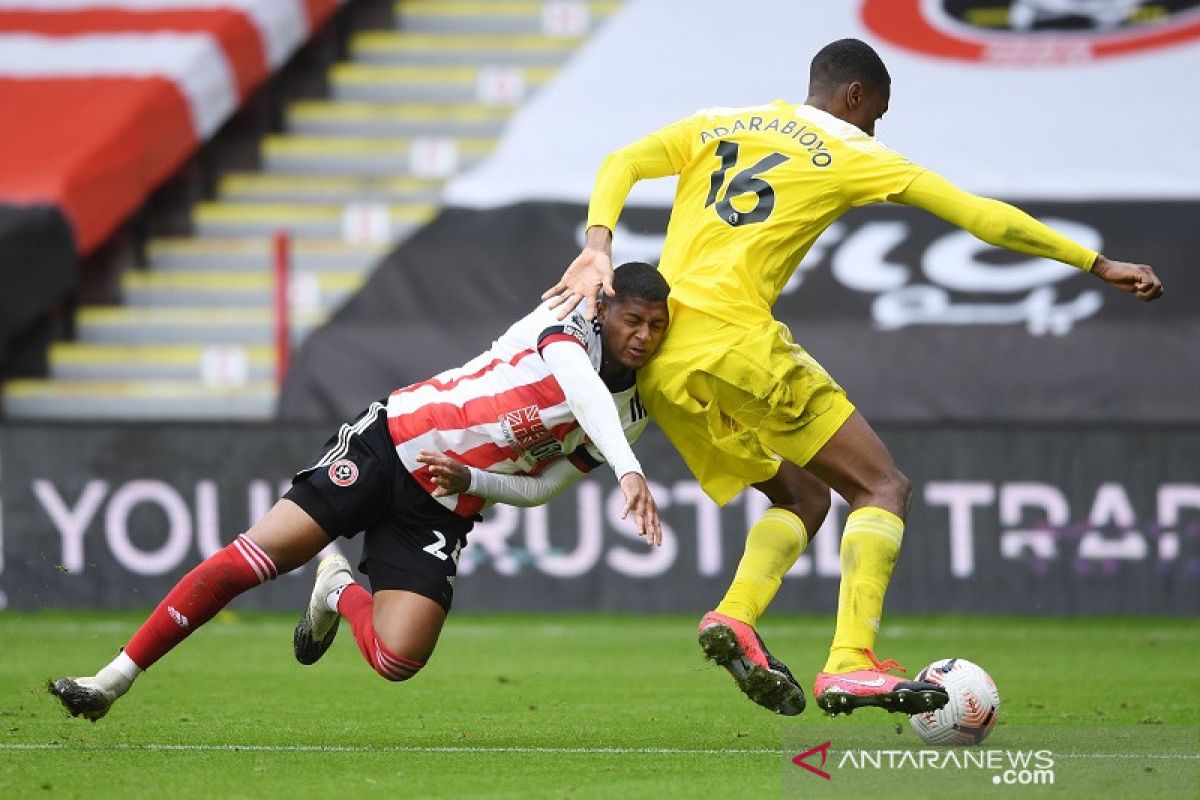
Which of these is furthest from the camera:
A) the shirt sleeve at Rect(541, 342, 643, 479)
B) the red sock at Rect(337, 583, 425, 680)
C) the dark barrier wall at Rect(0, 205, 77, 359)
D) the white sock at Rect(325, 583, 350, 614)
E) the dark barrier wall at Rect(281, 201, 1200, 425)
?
the dark barrier wall at Rect(0, 205, 77, 359)

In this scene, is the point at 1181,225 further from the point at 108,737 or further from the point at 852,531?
the point at 108,737

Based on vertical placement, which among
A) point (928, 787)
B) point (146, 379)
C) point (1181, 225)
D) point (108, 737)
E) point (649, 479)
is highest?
point (928, 787)

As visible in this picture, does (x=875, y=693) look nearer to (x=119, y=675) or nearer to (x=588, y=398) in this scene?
(x=588, y=398)

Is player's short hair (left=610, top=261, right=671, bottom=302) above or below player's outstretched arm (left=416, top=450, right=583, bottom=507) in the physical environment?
above

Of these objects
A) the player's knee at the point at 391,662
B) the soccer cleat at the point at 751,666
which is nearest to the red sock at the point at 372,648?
the player's knee at the point at 391,662

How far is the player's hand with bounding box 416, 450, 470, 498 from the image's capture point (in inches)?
247

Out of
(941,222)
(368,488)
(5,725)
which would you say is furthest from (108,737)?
(941,222)

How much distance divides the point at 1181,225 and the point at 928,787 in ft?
27.7

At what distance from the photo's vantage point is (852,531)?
614cm

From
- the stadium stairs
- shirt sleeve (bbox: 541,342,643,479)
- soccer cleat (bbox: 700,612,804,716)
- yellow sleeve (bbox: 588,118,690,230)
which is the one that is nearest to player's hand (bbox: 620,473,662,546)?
shirt sleeve (bbox: 541,342,643,479)

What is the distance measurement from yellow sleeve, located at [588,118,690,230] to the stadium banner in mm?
4769

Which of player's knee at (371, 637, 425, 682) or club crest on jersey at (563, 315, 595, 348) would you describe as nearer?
club crest on jersey at (563, 315, 595, 348)

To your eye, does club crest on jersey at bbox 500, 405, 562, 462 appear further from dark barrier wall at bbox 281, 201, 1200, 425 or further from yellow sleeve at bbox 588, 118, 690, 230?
dark barrier wall at bbox 281, 201, 1200, 425

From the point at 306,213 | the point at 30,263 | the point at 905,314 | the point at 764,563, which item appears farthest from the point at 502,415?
the point at 306,213
